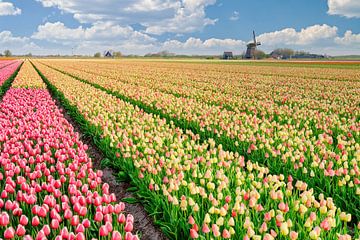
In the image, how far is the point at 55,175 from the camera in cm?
615

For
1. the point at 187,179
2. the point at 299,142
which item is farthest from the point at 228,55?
the point at 187,179

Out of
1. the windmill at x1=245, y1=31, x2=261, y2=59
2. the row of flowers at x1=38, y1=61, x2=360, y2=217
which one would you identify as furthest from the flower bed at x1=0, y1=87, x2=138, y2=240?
the windmill at x1=245, y1=31, x2=261, y2=59

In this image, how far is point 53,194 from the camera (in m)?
4.96

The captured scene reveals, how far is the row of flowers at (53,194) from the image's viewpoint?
3727 mm

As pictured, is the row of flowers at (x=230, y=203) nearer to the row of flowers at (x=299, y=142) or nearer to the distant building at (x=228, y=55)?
the row of flowers at (x=299, y=142)

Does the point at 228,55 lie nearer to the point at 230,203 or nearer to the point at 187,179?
the point at 187,179

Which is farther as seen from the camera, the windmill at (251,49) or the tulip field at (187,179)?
the windmill at (251,49)

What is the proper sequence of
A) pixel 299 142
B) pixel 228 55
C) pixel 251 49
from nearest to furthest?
pixel 299 142 < pixel 251 49 < pixel 228 55

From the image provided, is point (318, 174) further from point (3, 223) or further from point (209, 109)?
point (209, 109)

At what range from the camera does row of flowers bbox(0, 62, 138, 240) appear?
3.73 meters

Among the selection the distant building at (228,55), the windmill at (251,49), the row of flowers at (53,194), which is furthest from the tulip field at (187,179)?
the distant building at (228,55)

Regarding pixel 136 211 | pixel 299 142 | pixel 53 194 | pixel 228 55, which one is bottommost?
pixel 136 211

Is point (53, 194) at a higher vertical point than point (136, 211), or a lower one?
higher

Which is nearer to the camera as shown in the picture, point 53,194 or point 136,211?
point 53,194
